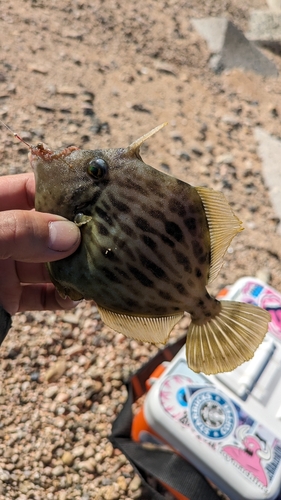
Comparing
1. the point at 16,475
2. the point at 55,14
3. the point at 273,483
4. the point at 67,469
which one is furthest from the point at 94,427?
the point at 55,14

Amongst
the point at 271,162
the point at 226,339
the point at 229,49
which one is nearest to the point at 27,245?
the point at 226,339

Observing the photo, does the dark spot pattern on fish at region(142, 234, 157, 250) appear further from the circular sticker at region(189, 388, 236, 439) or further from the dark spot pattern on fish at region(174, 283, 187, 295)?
the circular sticker at region(189, 388, 236, 439)

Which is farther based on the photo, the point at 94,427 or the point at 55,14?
the point at 55,14

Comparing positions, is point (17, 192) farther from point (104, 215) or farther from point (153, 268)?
point (153, 268)

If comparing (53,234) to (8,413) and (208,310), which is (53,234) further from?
(8,413)

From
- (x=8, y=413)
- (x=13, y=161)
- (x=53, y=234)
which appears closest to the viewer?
(x=53, y=234)

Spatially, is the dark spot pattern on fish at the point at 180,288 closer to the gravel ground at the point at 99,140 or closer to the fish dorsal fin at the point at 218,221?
the fish dorsal fin at the point at 218,221
